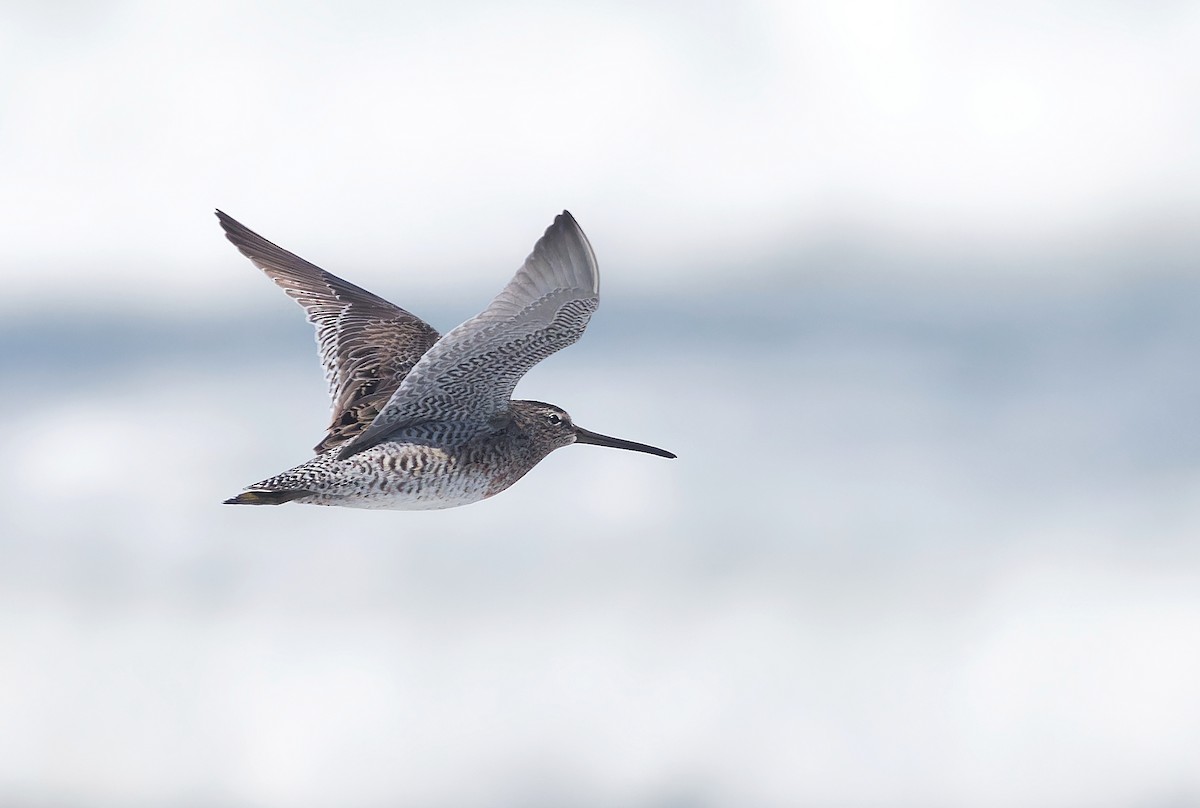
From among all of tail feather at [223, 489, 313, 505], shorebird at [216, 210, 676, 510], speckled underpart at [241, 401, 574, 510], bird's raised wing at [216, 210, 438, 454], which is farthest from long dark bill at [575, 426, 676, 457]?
tail feather at [223, 489, 313, 505]

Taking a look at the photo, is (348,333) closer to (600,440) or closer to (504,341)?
(600,440)

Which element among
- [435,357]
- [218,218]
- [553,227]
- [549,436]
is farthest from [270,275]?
[553,227]

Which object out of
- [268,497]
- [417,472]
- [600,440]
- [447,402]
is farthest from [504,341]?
[600,440]

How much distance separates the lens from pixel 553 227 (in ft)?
50.7

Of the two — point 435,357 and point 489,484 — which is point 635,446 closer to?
point 489,484

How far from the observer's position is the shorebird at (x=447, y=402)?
16.3 m

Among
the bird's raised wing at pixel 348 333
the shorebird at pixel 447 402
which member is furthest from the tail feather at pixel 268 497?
the bird's raised wing at pixel 348 333

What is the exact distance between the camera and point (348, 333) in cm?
2266

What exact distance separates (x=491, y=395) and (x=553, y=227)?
11.9 feet

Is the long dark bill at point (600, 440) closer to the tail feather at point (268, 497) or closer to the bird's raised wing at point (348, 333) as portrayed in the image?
the bird's raised wing at point (348, 333)

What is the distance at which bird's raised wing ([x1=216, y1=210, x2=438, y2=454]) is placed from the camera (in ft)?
69.5

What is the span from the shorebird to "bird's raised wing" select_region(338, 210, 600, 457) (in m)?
0.02

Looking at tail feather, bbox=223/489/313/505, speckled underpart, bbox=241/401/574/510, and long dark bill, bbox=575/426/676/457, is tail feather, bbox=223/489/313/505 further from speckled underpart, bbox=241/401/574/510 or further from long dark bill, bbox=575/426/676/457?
long dark bill, bbox=575/426/676/457

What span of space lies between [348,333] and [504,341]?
611 centimetres
